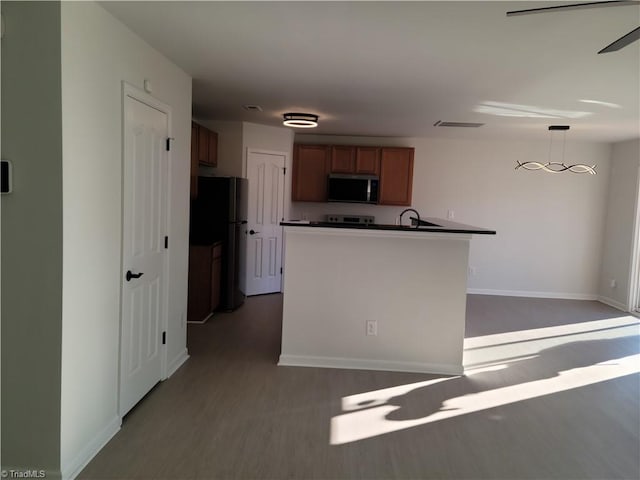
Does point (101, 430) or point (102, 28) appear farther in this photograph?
point (101, 430)

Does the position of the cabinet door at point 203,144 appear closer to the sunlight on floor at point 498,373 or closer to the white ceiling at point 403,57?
the white ceiling at point 403,57

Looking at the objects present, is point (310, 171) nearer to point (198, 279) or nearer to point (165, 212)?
point (198, 279)

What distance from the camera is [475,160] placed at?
6.62m

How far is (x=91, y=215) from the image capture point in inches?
86.1

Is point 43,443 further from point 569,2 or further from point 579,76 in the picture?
point 579,76

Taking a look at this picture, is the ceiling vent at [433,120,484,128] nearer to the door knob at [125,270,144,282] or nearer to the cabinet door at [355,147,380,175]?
the cabinet door at [355,147,380,175]

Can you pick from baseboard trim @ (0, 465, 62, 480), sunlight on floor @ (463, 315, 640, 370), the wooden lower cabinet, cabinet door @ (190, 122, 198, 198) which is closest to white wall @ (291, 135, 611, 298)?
sunlight on floor @ (463, 315, 640, 370)

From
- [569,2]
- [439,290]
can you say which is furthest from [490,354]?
[569,2]

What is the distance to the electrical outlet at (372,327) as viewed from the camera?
3.68 meters

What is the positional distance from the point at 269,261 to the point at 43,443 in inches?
170

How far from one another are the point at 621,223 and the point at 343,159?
3.99 metres

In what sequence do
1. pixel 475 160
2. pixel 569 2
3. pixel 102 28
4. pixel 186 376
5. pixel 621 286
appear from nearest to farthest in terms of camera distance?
pixel 569 2
pixel 102 28
pixel 186 376
pixel 621 286
pixel 475 160

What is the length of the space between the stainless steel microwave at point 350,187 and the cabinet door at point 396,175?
24 cm

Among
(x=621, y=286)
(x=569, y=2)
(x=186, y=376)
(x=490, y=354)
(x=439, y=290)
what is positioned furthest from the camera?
Answer: (x=621, y=286)
